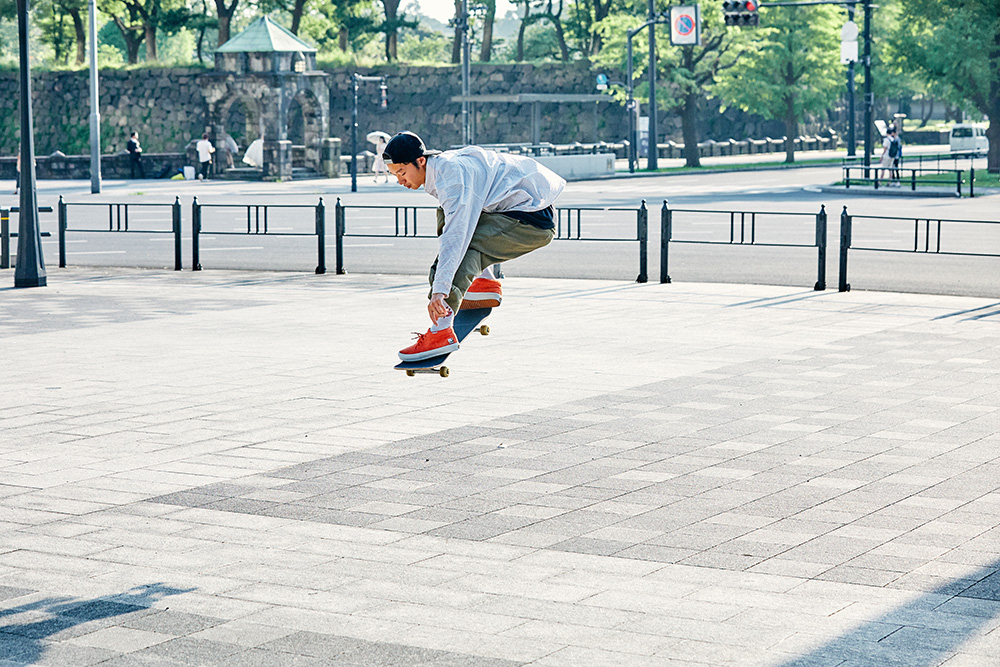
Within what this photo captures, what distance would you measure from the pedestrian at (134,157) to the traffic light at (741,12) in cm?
2058

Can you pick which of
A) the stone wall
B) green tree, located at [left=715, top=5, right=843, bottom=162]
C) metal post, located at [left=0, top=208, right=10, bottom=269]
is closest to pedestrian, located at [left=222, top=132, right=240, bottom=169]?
the stone wall

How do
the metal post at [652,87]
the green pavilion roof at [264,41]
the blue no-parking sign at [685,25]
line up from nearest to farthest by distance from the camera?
the green pavilion roof at [264,41]
the blue no-parking sign at [685,25]
the metal post at [652,87]

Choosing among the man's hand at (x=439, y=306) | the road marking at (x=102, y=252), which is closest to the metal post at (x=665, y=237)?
the road marking at (x=102, y=252)

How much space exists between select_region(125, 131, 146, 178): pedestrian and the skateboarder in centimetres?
4589

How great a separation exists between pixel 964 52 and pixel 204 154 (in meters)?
25.6

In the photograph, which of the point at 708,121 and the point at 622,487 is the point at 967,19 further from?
the point at 622,487

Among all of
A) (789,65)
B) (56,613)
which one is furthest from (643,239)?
(789,65)

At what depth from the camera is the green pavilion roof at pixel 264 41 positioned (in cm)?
5228

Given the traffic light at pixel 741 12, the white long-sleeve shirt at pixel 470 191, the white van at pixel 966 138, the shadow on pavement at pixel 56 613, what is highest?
the traffic light at pixel 741 12

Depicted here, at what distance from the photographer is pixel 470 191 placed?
7.21 meters

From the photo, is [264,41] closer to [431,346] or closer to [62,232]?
[62,232]

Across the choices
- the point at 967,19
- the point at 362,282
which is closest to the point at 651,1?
the point at 967,19

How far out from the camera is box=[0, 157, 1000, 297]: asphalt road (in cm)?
2027

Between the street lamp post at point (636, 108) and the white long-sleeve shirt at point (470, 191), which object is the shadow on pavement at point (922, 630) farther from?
the street lamp post at point (636, 108)
